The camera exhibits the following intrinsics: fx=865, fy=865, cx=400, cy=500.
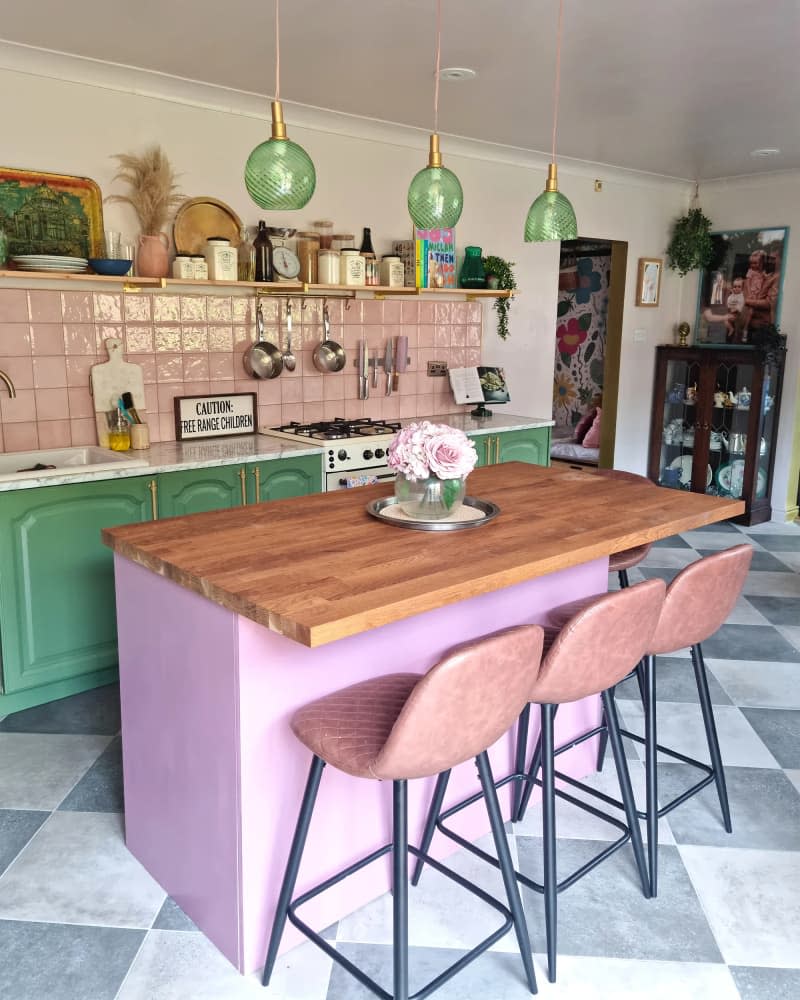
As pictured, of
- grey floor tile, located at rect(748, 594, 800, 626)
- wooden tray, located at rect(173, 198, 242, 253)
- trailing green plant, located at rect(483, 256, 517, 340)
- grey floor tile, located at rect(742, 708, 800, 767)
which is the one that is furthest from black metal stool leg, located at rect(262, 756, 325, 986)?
trailing green plant, located at rect(483, 256, 517, 340)

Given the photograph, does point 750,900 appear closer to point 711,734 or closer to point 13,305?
point 711,734

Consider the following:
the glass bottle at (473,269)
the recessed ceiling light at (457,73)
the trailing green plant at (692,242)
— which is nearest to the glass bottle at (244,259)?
the recessed ceiling light at (457,73)

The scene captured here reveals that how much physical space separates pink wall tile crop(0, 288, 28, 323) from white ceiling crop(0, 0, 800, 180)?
95 cm

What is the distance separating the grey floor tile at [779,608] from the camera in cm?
443

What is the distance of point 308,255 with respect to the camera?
4410 mm

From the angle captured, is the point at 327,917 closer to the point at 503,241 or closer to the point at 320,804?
the point at 320,804

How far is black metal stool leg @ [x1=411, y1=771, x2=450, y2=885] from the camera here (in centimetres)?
225

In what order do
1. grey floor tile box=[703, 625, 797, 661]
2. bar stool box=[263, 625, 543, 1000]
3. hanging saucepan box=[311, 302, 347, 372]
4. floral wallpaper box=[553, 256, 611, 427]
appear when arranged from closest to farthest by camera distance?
1. bar stool box=[263, 625, 543, 1000]
2. grey floor tile box=[703, 625, 797, 661]
3. hanging saucepan box=[311, 302, 347, 372]
4. floral wallpaper box=[553, 256, 611, 427]

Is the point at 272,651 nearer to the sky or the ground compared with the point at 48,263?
nearer to the ground

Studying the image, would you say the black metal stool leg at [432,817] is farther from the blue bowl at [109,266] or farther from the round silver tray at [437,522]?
the blue bowl at [109,266]

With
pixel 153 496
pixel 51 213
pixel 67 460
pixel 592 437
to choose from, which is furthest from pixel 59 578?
pixel 592 437

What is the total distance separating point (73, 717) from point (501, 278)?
352 centimetres

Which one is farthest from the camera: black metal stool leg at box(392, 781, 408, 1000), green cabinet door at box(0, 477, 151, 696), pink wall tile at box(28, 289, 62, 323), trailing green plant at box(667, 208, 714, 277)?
trailing green plant at box(667, 208, 714, 277)

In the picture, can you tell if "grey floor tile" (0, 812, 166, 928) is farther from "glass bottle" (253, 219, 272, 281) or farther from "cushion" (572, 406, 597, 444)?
"cushion" (572, 406, 597, 444)
